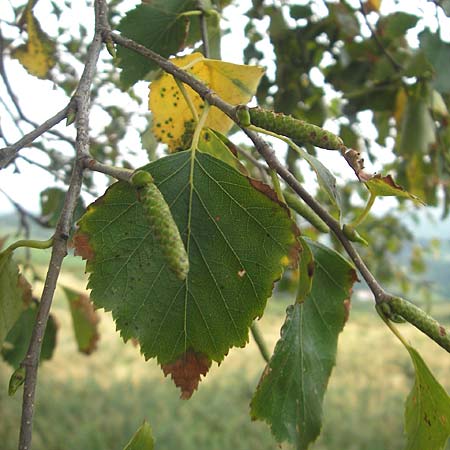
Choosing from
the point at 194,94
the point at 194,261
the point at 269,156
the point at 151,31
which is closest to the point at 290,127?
the point at 269,156

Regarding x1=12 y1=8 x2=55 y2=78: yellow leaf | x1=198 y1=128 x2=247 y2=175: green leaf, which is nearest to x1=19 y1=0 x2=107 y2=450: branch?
x1=198 y1=128 x2=247 y2=175: green leaf

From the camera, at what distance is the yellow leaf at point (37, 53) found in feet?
3.48

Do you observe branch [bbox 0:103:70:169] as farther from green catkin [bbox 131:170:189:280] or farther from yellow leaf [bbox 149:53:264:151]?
yellow leaf [bbox 149:53:264:151]

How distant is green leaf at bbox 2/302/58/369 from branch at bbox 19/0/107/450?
605 millimetres

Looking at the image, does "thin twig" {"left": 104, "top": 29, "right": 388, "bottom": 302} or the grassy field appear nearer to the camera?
"thin twig" {"left": 104, "top": 29, "right": 388, "bottom": 302}

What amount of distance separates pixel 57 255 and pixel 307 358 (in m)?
0.30

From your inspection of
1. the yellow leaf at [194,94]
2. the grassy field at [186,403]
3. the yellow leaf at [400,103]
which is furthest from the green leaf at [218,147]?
the grassy field at [186,403]

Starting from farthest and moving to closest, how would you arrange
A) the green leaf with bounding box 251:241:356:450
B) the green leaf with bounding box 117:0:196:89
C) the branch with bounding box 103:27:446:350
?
the green leaf with bounding box 117:0:196:89 → the green leaf with bounding box 251:241:356:450 → the branch with bounding box 103:27:446:350

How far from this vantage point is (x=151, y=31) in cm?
76

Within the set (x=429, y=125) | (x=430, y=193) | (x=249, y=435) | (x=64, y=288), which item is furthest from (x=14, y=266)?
(x=249, y=435)

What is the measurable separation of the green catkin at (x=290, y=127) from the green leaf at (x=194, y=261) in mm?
46

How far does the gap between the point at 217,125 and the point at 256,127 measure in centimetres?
20

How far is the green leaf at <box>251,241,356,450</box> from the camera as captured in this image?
1.97 feet

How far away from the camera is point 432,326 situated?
1.70ft
